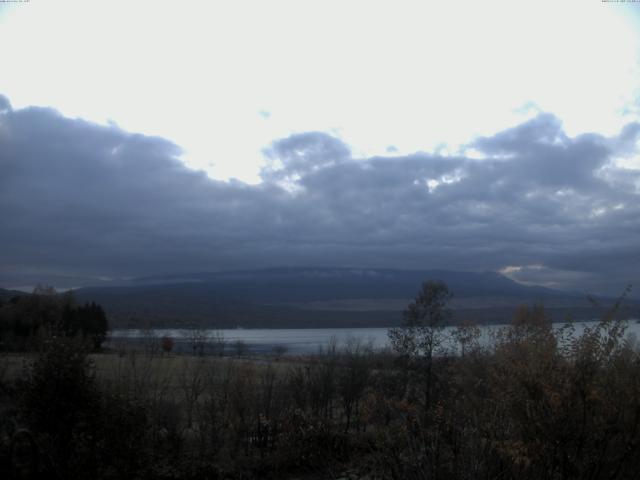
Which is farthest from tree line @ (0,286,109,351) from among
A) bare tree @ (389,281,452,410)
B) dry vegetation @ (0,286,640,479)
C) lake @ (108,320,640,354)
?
dry vegetation @ (0,286,640,479)

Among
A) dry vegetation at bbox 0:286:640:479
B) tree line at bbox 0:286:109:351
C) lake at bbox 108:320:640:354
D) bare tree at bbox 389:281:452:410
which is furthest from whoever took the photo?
tree line at bbox 0:286:109:351

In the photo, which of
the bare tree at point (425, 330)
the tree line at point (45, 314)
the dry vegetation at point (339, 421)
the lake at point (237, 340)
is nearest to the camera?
the dry vegetation at point (339, 421)

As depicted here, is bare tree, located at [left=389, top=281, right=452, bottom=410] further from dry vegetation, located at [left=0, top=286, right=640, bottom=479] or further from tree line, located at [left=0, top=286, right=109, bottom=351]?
tree line, located at [left=0, top=286, right=109, bottom=351]

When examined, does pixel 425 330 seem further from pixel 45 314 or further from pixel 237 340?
pixel 237 340

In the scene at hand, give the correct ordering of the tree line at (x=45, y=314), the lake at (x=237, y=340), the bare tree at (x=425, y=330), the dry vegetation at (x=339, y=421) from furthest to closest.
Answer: the tree line at (x=45, y=314) < the lake at (x=237, y=340) < the bare tree at (x=425, y=330) < the dry vegetation at (x=339, y=421)

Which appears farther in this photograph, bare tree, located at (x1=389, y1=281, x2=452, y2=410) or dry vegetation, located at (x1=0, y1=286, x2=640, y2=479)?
bare tree, located at (x1=389, y1=281, x2=452, y2=410)

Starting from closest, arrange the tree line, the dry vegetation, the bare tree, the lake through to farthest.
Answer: the dry vegetation < the bare tree < the lake < the tree line

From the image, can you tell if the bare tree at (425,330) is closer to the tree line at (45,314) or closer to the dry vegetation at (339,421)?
the dry vegetation at (339,421)

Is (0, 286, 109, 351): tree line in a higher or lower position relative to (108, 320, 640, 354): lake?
higher

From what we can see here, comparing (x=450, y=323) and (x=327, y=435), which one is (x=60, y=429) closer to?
(x=327, y=435)

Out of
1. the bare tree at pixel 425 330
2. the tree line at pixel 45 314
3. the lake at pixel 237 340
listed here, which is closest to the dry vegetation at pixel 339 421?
the bare tree at pixel 425 330

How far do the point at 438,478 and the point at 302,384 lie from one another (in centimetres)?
1362

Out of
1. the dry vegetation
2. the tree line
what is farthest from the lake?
the tree line

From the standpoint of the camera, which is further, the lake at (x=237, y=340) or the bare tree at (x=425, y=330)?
the lake at (x=237, y=340)
